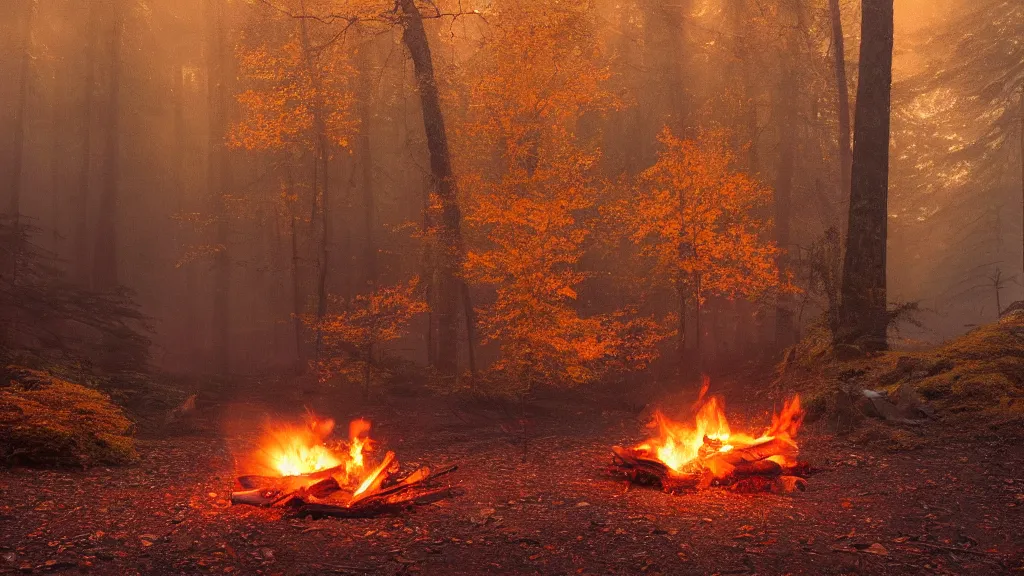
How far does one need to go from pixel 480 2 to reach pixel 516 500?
14.1 m

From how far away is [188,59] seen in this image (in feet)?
97.8

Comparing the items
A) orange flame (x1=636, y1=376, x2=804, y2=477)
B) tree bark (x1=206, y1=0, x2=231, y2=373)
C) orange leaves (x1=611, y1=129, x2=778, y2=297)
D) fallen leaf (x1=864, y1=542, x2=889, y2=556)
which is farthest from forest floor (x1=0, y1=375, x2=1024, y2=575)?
tree bark (x1=206, y1=0, x2=231, y2=373)

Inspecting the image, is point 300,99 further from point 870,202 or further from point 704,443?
point 704,443

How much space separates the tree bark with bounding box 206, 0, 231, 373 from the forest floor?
16129 mm

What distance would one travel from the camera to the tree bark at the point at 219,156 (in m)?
22.1

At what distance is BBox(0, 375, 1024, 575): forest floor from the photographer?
4348 millimetres

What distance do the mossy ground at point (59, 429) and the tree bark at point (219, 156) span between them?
48.8 feet

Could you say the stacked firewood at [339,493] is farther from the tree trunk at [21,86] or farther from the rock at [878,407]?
the tree trunk at [21,86]

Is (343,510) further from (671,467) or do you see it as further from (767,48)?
(767,48)

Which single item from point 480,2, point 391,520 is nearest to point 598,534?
point 391,520

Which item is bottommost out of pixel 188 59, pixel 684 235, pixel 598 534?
pixel 598 534

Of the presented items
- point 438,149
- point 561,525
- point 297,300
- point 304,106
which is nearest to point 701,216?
point 438,149

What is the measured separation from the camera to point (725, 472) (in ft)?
20.6

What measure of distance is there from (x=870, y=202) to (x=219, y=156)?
20.7 m
